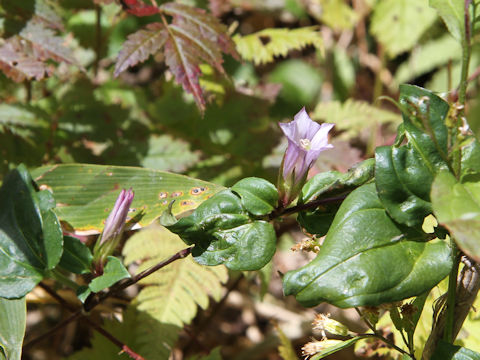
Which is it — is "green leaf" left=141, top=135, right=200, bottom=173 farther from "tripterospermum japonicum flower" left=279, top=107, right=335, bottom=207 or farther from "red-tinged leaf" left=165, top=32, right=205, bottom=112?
"tripterospermum japonicum flower" left=279, top=107, right=335, bottom=207

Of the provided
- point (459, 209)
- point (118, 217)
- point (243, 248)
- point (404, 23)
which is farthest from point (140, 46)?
point (404, 23)

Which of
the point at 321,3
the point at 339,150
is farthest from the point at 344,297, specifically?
the point at 321,3

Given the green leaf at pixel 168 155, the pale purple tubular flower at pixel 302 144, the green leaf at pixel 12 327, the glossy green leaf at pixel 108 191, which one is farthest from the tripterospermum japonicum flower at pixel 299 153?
the green leaf at pixel 168 155

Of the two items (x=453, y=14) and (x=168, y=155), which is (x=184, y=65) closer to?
(x=168, y=155)

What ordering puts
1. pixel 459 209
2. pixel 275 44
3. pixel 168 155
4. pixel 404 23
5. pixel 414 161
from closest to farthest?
pixel 459 209, pixel 414 161, pixel 168 155, pixel 275 44, pixel 404 23

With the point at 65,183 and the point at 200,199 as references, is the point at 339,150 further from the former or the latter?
the point at 65,183

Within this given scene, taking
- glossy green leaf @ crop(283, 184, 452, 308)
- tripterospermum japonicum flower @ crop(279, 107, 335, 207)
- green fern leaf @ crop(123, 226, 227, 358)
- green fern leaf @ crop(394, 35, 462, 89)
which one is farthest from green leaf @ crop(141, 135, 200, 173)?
green fern leaf @ crop(394, 35, 462, 89)
